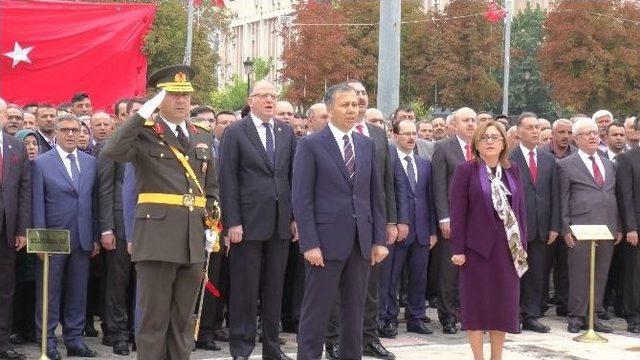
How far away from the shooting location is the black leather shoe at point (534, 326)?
13.5 m

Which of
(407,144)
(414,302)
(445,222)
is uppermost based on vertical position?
(407,144)

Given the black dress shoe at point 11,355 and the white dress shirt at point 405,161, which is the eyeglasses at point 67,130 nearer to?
the black dress shoe at point 11,355

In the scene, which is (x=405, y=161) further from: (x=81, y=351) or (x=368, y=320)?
(x=81, y=351)

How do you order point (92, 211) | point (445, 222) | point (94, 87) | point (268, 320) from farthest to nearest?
point (94, 87), point (445, 222), point (92, 211), point (268, 320)

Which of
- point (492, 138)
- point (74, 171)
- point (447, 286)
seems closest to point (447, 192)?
point (447, 286)

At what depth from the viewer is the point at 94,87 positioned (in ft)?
55.6

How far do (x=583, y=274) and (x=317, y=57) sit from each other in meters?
38.0

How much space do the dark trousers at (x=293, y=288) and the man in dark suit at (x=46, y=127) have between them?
267 cm

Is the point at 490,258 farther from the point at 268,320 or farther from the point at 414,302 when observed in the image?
the point at 414,302

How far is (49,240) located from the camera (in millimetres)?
10422

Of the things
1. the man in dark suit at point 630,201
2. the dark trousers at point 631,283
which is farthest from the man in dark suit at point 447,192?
the dark trousers at point 631,283

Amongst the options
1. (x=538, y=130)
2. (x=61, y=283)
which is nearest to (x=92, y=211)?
(x=61, y=283)

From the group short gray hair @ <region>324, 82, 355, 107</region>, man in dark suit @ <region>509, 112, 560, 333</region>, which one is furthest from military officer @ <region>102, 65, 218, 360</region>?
man in dark suit @ <region>509, 112, 560, 333</region>

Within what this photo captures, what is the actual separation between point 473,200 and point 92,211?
11.7 ft
